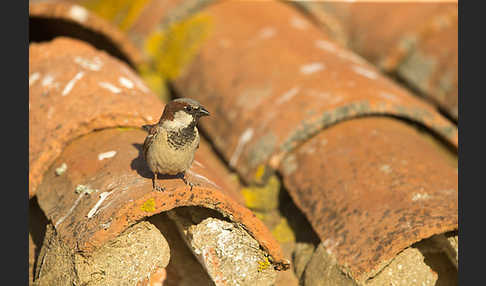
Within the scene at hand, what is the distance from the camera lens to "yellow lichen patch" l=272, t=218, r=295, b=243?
4.35 m

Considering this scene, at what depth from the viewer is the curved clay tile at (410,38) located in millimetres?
6035

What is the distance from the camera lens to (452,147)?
15.8 ft

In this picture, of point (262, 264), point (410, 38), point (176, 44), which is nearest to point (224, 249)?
point (262, 264)

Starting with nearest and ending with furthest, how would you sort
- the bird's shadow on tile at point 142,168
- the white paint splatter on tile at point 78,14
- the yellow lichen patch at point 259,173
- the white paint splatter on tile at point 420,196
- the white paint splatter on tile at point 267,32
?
the bird's shadow on tile at point 142,168 → the white paint splatter on tile at point 420,196 → the yellow lichen patch at point 259,173 → the white paint splatter on tile at point 78,14 → the white paint splatter on tile at point 267,32

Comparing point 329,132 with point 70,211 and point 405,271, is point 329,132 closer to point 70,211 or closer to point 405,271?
point 405,271

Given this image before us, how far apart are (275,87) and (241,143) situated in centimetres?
67

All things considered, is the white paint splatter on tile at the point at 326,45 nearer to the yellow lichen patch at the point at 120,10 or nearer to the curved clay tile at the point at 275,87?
the curved clay tile at the point at 275,87

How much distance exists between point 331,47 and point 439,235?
9.16 ft

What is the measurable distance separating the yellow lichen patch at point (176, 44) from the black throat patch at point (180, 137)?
3020 mm

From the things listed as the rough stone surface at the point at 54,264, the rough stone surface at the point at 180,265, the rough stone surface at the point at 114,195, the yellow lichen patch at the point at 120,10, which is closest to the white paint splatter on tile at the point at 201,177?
the rough stone surface at the point at 114,195

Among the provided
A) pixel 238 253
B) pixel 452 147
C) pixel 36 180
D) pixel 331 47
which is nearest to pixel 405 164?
pixel 452 147

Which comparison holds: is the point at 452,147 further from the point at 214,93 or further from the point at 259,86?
the point at 214,93

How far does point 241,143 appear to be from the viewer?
4992mm

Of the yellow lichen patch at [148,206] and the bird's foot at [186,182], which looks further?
the bird's foot at [186,182]
